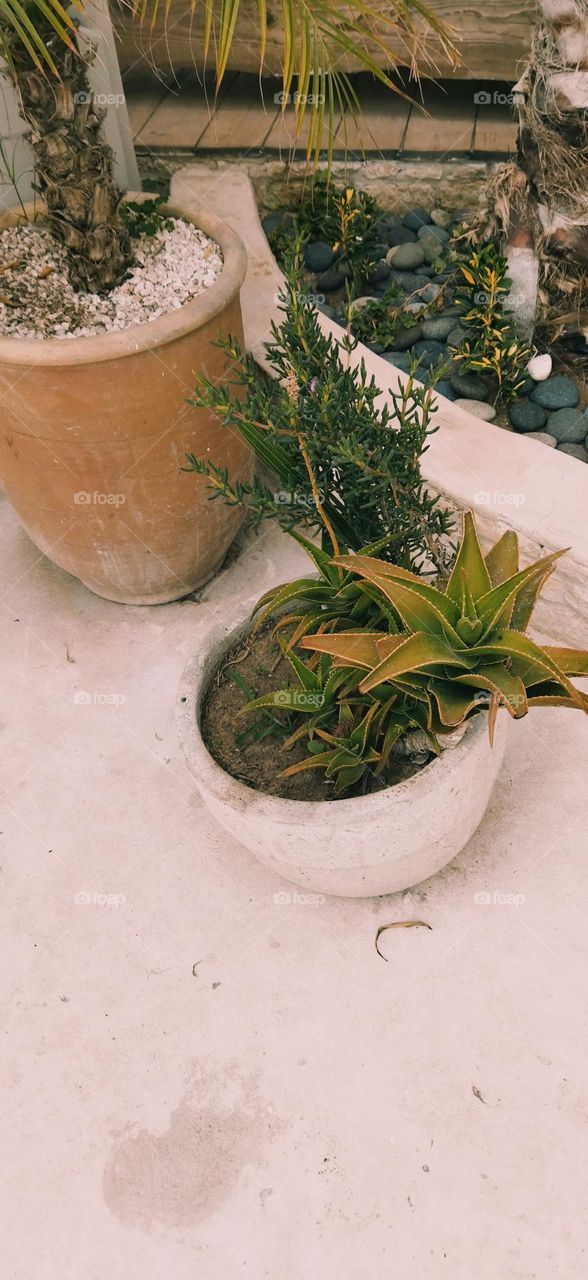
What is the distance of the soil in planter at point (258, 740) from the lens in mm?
1899

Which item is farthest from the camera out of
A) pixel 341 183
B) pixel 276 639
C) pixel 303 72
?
pixel 341 183

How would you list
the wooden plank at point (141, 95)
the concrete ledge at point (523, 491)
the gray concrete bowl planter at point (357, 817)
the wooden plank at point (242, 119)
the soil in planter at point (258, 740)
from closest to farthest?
the gray concrete bowl planter at point (357, 817) → the soil in planter at point (258, 740) → the concrete ledge at point (523, 491) → the wooden plank at point (242, 119) → the wooden plank at point (141, 95)

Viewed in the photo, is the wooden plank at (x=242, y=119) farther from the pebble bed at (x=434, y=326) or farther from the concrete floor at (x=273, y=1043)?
the concrete floor at (x=273, y=1043)

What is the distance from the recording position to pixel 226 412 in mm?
1775

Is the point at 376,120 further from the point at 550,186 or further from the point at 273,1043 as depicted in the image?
the point at 273,1043

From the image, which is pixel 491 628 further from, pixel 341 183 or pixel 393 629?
pixel 341 183

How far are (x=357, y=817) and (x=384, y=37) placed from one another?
9.96ft

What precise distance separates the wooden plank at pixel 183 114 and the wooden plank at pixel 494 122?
3.20 ft

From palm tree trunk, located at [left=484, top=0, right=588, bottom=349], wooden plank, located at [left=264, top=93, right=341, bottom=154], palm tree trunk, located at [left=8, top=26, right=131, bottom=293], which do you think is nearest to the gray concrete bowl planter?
palm tree trunk, located at [left=8, top=26, right=131, bottom=293]

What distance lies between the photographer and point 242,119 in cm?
369

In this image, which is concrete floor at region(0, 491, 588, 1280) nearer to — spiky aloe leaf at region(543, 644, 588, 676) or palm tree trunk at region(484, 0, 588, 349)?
spiky aloe leaf at region(543, 644, 588, 676)

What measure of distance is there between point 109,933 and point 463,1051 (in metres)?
0.80

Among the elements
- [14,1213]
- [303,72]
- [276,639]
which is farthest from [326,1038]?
[303,72]

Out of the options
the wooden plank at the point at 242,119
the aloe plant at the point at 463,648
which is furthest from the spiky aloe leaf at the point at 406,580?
the wooden plank at the point at 242,119
